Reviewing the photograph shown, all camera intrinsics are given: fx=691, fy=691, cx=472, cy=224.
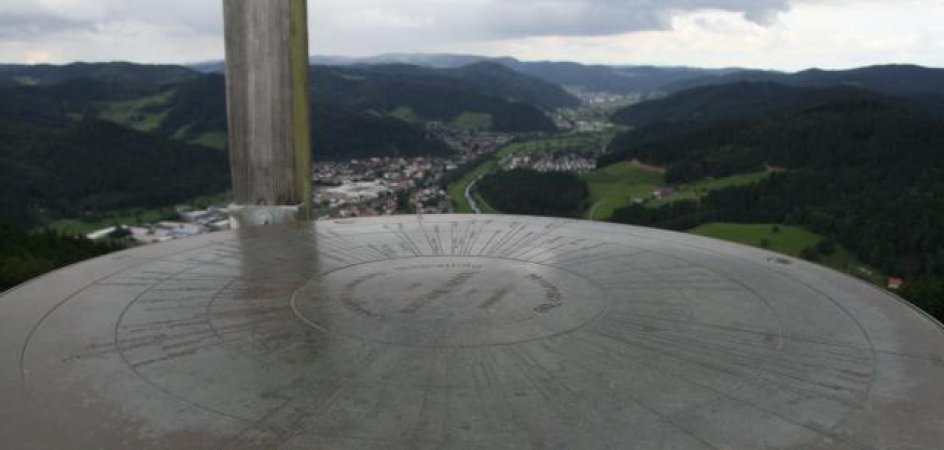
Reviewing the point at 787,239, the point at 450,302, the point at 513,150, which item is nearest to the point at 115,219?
the point at 787,239

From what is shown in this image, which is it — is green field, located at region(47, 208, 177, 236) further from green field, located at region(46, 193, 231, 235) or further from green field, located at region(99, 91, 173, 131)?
green field, located at region(99, 91, 173, 131)

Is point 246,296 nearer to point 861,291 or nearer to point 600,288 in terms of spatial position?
point 600,288

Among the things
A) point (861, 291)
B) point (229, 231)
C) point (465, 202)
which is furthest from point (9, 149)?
point (861, 291)

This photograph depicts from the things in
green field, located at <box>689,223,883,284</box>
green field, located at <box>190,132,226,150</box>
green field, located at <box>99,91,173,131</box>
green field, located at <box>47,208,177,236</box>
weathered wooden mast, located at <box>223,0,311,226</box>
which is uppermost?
weathered wooden mast, located at <box>223,0,311,226</box>

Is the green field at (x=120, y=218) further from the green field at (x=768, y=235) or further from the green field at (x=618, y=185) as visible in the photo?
the green field at (x=768, y=235)

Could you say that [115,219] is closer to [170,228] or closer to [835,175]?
[170,228]

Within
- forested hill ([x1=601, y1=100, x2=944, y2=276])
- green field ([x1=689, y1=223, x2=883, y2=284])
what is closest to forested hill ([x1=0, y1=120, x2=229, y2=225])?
forested hill ([x1=601, y1=100, x2=944, y2=276])

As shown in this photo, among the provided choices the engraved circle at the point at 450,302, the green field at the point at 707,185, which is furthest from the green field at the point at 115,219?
the engraved circle at the point at 450,302
